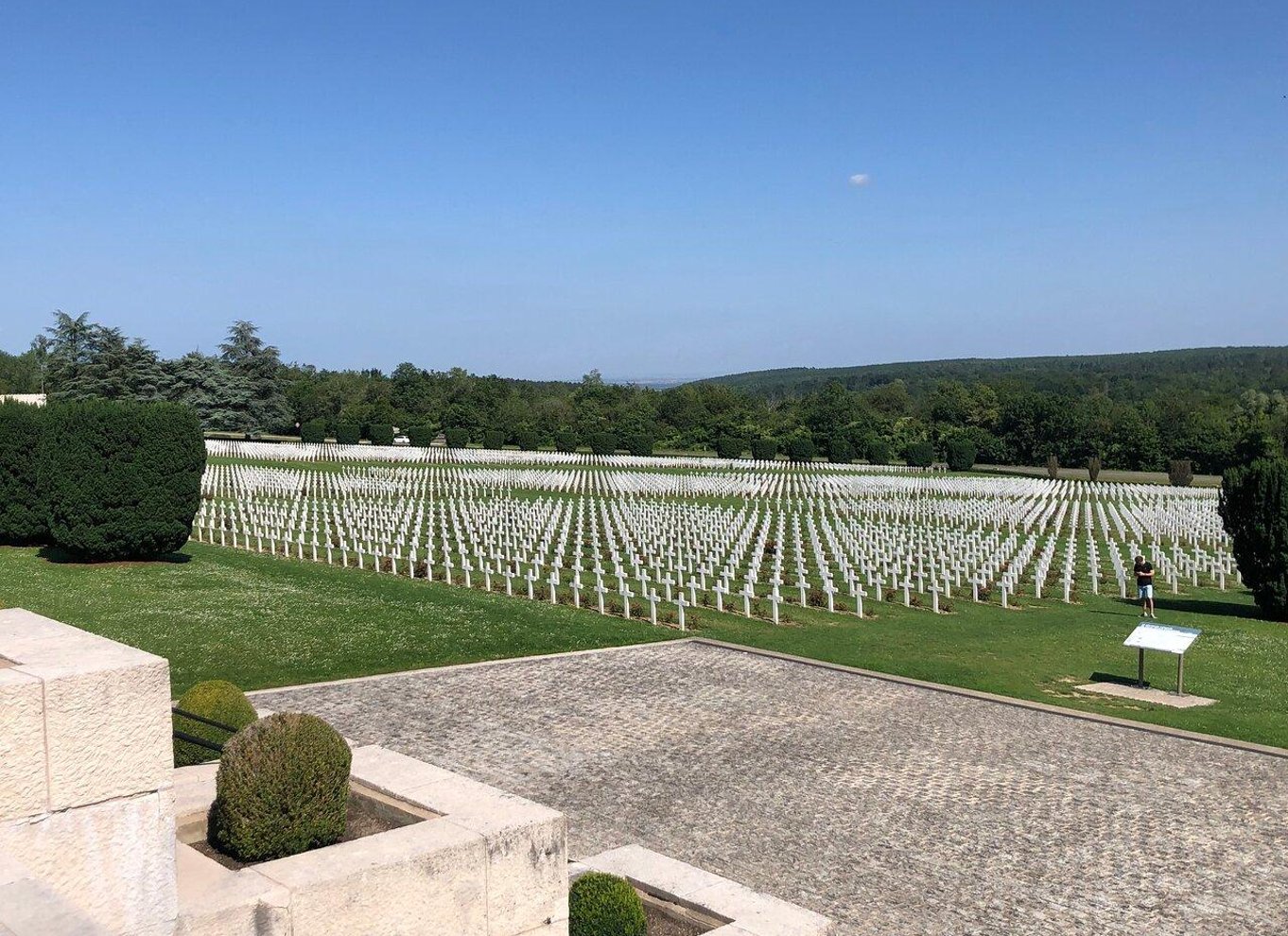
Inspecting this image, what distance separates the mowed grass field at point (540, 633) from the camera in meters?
14.4

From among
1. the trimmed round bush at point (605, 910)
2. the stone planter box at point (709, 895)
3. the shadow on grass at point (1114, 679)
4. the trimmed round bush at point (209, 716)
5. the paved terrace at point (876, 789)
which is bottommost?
the shadow on grass at point (1114, 679)

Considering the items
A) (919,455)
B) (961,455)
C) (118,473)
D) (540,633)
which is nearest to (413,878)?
(540,633)

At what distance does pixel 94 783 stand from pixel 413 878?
5.14ft

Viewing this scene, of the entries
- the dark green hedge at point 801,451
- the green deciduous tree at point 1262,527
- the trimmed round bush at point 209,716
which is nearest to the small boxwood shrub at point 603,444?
the dark green hedge at point 801,451

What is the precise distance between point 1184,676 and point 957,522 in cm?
2266

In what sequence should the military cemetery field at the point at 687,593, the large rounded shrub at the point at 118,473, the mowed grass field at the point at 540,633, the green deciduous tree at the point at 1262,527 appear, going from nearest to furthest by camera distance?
the mowed grass field at the point at 540,633 → the military cemetery field at the point at 687,593 → the green deciduous tree at the point at 1262,527 → the large rounded shrub at the point at 118,473

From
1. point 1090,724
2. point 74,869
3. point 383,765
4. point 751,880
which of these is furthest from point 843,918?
point 1090,724

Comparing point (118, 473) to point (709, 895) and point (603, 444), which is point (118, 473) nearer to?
point (709, 895)

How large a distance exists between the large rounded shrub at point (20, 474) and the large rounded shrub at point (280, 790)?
2005 centimetres

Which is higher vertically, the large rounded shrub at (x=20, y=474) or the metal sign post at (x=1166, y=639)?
the large rounded shrub at (x=20, y=474)

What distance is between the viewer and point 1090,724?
486 inches

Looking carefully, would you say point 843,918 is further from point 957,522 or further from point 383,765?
point 957,522

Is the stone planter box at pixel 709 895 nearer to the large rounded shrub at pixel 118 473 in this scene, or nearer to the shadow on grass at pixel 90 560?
the large rounded shrub at pixel 118 473

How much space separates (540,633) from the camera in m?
17.5
